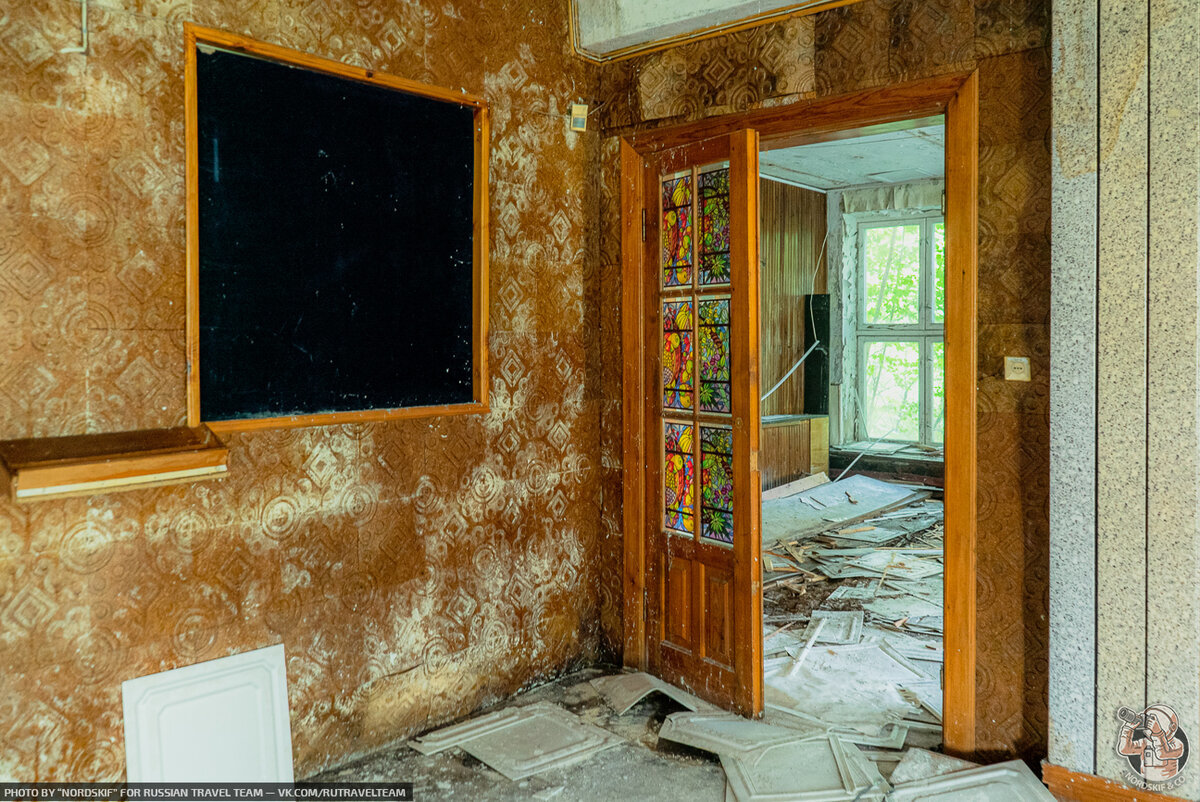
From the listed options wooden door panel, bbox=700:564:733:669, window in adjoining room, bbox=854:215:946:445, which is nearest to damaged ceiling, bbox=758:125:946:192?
window in adjoining room, bbox=854:215:946:445

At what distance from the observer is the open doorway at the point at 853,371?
5.82m

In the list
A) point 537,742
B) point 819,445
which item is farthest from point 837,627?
point 819,445

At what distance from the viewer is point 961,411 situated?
2879 millimetres

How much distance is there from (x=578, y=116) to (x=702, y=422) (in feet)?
4.96

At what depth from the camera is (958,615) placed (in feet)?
9.55

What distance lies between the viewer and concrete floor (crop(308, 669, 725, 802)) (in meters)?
2.77

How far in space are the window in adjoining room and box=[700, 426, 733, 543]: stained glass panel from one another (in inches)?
217

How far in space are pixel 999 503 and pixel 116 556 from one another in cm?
289

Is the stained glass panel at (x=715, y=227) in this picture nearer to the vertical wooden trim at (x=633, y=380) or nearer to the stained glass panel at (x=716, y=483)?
the vertical wooden trim at (x=633, y=380)

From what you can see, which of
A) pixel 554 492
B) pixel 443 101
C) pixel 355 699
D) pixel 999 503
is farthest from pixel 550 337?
pixel 999 503

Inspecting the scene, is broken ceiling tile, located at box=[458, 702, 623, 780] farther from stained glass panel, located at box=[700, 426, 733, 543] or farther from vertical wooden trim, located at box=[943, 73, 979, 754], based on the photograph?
vertical wooden trim, located at box=[943, 73, 979, 754]

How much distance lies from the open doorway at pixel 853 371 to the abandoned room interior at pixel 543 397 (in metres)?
1.86

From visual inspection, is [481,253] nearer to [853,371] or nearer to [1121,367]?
[1121,367]

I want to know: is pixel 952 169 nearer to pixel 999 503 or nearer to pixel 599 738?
pixel 999 503
